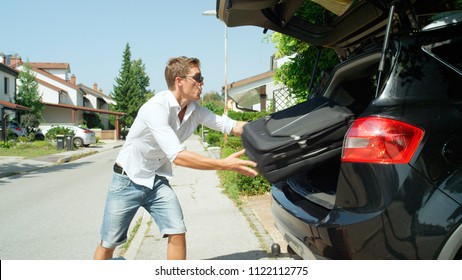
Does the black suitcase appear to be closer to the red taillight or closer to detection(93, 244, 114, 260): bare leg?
the red taillight

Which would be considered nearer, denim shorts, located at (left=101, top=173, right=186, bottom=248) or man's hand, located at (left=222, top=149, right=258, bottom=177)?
man's hand, located at (left=222, top=149, right=258, bottom=177)

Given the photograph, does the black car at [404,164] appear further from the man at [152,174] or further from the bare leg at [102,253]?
the bare leg at [102,253]

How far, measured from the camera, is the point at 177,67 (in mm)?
3457

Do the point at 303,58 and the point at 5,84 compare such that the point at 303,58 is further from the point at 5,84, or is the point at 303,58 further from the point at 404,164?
the point at 5,84

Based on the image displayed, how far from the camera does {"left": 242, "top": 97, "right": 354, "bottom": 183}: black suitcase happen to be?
119 inches

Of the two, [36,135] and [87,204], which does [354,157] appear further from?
[36,135]

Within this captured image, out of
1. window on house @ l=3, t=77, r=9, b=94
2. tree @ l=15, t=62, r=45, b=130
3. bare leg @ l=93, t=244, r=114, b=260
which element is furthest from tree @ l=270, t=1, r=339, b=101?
window on house @ l=3, t=77, r=9, b=94

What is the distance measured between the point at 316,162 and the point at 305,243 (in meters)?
0.59

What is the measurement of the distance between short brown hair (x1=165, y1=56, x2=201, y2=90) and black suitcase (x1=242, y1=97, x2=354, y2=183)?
0.82 m

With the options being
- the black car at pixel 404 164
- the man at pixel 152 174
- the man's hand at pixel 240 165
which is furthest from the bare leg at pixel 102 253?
the black car at pixel 404 164

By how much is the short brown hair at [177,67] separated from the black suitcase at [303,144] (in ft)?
2.70

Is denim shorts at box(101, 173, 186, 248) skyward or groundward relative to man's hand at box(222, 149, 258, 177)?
groundward

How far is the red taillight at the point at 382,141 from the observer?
2.29 meters
